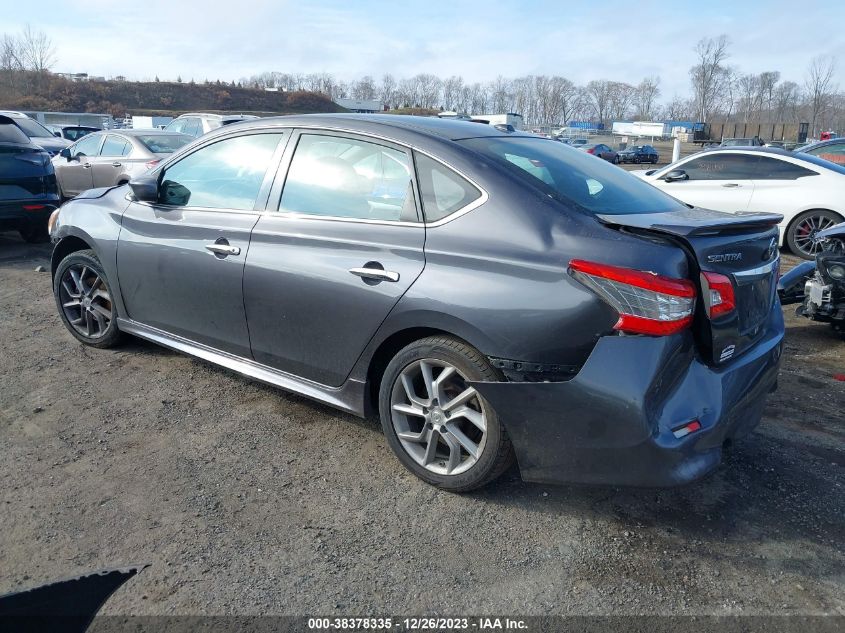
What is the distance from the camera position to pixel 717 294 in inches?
107

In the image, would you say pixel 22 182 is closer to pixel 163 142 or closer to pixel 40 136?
pixel 163 142

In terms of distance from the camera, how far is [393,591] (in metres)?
2.51

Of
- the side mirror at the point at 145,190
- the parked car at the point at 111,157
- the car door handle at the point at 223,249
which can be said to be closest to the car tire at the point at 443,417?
the car door handle at the point at 223,249

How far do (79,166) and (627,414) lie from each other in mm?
11528

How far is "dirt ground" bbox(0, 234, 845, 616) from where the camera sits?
250 cm

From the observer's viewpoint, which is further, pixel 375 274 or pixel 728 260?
pixel 375 274

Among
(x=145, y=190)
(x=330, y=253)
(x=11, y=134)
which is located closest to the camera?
(x=330, y=253)

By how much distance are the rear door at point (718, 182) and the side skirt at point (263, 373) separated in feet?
25.0

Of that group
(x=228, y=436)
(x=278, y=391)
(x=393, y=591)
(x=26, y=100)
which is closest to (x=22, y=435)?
(x=228, y=436)

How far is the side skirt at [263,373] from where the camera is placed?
3424mm

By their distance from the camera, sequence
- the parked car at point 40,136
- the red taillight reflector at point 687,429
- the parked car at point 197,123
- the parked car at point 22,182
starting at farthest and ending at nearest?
the parked car at point 197,123, the parked car at point 40,136, the parked car at point 22,182, the red taillight reflector at point 687,429

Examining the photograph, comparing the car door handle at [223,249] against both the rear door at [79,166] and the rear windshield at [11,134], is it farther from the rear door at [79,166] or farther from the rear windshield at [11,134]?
the rear door at [79,166]

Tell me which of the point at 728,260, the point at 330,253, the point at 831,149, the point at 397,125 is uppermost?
the point at 831,149

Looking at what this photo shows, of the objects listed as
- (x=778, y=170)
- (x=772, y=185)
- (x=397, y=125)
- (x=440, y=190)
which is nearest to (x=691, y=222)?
(x=440, y=190)
